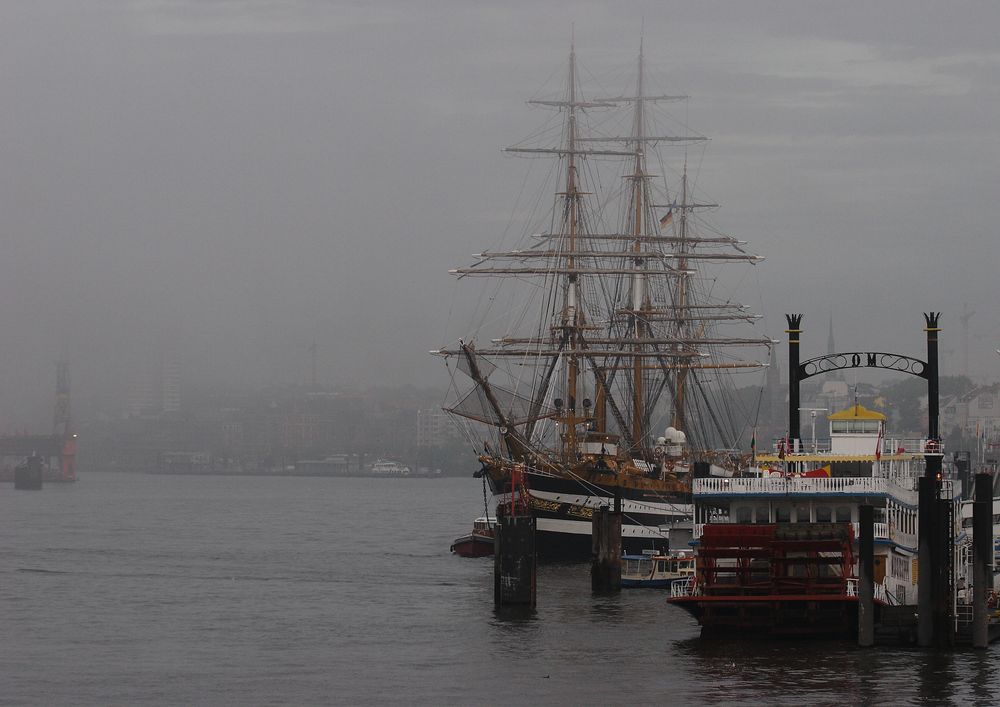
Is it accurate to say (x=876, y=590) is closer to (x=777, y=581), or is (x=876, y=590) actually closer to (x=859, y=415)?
(x=777, y=581)

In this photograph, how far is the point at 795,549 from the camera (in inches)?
2170

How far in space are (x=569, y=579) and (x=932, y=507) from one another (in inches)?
1321

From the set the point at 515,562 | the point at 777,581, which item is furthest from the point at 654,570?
the point at 777,581

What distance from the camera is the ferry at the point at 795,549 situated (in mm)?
55281

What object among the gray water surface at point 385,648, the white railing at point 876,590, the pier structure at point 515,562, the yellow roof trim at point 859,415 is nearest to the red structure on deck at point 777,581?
the white railing at point 876,590

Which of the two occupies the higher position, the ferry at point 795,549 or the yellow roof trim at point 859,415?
the yellow roof trim at point 859,415

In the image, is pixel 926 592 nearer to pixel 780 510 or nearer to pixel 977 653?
pixel 977 653

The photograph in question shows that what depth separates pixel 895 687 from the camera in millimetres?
48875

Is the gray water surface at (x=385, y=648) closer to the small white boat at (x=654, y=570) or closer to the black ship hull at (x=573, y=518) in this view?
the small white boat at (x=654, y=570)

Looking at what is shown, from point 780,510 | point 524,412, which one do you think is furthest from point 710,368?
point 780,510

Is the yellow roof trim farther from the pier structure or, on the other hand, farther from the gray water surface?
the pier structure

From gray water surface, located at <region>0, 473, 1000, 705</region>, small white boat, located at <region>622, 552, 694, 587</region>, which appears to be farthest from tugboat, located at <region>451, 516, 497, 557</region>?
small white boat, located at <region>622, 552, 694, 587</region>

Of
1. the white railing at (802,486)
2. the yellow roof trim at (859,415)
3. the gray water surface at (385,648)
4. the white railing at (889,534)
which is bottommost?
the gray water surface at (385,648)

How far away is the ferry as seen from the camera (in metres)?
55.3
